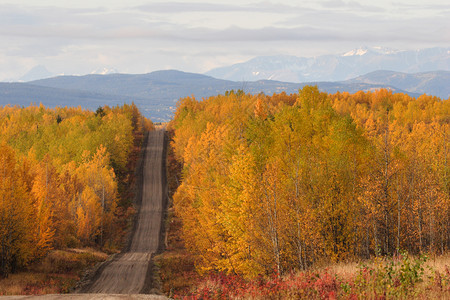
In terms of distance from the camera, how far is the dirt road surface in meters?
42.0

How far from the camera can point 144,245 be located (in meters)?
70.5

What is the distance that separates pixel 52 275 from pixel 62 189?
75.1 ft

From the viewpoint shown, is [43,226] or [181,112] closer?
[43,226]

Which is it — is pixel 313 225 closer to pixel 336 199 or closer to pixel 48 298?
pixel 336 199

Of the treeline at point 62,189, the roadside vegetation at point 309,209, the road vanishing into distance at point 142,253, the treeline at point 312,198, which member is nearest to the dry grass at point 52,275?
the treeline at point 62,189

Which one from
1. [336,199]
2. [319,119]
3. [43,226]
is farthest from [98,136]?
[336,199]

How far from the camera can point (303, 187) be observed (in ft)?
106

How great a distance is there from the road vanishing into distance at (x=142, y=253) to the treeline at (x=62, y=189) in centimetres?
400

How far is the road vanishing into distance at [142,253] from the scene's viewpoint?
39312 millimetres

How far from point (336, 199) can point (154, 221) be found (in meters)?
56.5

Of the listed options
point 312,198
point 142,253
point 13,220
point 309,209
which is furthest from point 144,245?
point 309,209

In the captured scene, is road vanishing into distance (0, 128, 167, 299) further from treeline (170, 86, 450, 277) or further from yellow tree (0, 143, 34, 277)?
treeline (170, 86, 450, 277)

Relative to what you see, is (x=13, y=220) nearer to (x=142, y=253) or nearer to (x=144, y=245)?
(x=142, y=253)

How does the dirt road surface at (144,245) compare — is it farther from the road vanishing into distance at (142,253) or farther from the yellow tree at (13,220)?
the yellow tree at (13,220)
